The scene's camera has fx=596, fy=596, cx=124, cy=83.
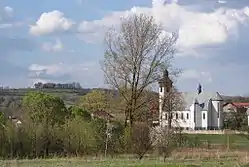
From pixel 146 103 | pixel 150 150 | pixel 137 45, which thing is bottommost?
pixel 150 150

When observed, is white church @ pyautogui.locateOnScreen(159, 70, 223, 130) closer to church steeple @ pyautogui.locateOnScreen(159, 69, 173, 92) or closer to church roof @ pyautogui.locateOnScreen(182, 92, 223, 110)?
church roof @ pyautogui.locateOnScreen(182, 92, 223, 110)

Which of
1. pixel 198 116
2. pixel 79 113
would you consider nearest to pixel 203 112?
pixel 198 116

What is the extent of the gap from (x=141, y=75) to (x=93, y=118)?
5459 millimetres

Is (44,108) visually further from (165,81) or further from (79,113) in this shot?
(165,81)

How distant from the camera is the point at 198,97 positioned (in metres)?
132

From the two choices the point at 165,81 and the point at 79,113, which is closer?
the point at 79,113

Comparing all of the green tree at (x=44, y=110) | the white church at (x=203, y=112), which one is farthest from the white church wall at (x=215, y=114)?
the green tree at (x=44, y=110)

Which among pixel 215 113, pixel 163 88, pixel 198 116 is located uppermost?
pixel 215 113

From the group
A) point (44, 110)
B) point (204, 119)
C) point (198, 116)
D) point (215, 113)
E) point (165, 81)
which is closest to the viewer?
point (44, 110)

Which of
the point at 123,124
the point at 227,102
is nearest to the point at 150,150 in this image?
the point at 123,124

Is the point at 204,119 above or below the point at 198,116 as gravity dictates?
below

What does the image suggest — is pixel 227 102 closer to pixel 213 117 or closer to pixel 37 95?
pixel 213 117

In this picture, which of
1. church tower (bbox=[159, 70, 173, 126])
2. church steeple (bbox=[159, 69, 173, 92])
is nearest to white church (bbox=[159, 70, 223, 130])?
church tower (bbox=[159, 70, 173, 126])

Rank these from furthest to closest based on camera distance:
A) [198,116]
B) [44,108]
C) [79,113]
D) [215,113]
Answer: [198,116] < [215,113] < [79,113] < [44,108]
